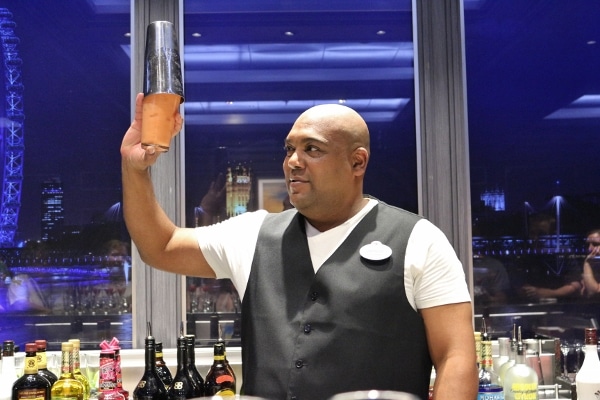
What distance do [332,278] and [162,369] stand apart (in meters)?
1.07

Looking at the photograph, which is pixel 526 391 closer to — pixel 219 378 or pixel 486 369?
pixel 486 369

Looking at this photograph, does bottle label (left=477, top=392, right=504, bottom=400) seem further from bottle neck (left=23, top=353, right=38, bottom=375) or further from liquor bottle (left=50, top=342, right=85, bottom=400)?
bottle neck (left=23, top=353, right=38, bottom=375)

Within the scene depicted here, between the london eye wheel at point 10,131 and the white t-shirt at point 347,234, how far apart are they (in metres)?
1.47

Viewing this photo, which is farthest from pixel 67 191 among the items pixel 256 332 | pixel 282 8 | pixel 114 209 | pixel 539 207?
pixel 539 207

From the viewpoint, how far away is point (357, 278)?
6.01 ft

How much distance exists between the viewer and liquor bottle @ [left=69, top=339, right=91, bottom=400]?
2.54 metres

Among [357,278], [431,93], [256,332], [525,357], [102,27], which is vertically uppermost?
[102,27]

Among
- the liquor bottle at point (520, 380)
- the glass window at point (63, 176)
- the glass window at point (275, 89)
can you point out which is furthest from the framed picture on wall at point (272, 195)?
the liquor bottle at point (520, 380)

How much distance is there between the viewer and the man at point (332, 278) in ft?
5.86

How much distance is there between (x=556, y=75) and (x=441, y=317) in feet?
6.64

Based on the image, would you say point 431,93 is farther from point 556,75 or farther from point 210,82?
point 210,82

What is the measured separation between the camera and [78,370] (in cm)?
261

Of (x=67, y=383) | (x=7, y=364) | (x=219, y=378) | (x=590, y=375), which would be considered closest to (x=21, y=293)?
(x=7, y=364)

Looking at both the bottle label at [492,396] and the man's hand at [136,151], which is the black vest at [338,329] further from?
the bottle label at [492,396]
